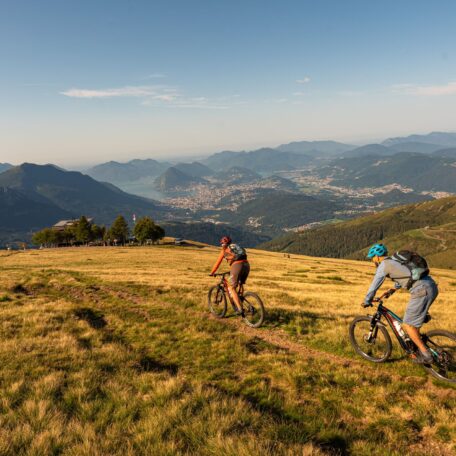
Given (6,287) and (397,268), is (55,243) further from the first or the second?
(397,268)

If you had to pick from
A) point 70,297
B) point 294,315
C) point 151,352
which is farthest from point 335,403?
point 70,297

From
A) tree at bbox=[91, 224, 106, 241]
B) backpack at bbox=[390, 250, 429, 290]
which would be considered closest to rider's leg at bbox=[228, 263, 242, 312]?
backpack at bbox=[390, 250, 429, 290]

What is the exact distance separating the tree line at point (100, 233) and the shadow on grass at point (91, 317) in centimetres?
8947

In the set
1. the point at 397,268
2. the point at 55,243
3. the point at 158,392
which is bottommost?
the point at 55,243

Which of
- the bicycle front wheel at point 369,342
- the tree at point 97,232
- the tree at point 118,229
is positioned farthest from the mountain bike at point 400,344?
the tree at point 97,232

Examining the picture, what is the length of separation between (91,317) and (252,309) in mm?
8140

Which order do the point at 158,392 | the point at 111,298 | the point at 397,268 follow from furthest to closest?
the point at 111,298 < the point at 397,268 < the point at 158,392

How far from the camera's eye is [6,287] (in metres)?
22.6

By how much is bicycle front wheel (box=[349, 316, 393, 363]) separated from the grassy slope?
33 cm

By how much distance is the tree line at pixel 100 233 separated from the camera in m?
103

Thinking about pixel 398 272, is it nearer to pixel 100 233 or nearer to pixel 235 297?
pixel 235 297

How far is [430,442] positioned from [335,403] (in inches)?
74.4

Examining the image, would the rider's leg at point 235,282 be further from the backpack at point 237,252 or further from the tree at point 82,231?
the tree at point 82,231

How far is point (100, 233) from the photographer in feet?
361
